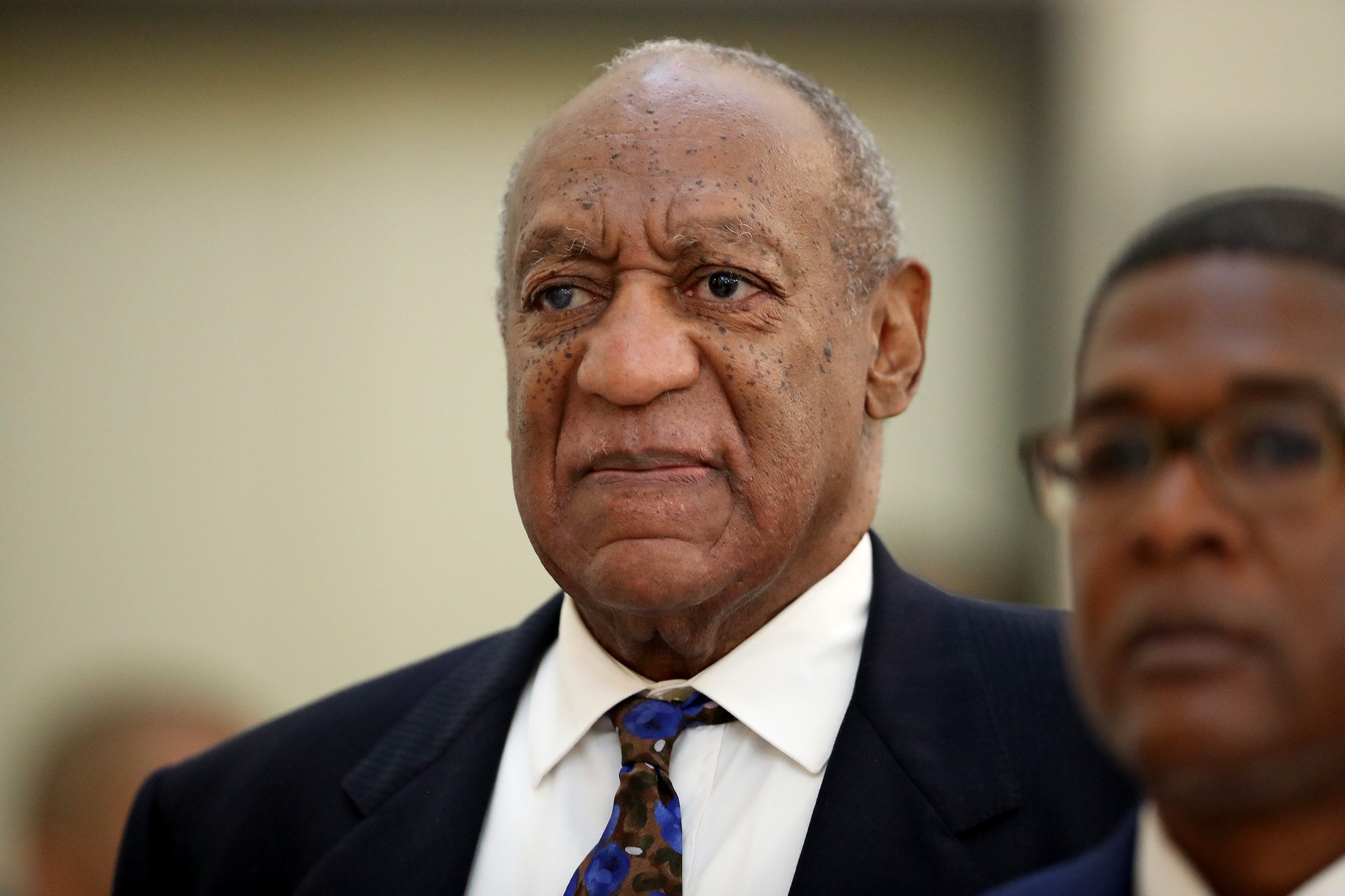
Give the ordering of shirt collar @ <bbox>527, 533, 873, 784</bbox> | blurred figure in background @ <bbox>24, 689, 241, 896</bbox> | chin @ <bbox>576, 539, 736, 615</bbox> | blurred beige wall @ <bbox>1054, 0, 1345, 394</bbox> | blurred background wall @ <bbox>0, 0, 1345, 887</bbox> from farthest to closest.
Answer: blurred background wall @ <bbox>0, 0, 1345, 887</bbox>
blurred beige wall @ <bbox>1054, 0, 1345, 394</bbox>
blurred figure in background @ <bbox>24, 689, 241, 896</bbox>
shirt collar @ <bbox>527, 533, 873, 784</bbox>
chin @ <bbox>576, 539, 736, 615</bbox>

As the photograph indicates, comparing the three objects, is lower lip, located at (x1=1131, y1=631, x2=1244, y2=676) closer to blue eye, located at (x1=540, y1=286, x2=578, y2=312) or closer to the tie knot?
the tie knot

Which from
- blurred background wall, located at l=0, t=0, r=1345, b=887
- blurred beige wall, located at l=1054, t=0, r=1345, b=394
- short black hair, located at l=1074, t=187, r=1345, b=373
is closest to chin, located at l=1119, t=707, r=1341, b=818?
short black hair, located at l=1074, t=187, r=1345, b=373

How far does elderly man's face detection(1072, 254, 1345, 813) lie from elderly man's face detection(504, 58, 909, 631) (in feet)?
3.10

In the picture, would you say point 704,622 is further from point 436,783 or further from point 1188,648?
point 1188,648

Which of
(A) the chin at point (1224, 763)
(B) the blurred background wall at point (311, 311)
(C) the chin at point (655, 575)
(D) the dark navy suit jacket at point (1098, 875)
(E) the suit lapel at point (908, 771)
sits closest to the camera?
(A) the chin at point (1224, 763)

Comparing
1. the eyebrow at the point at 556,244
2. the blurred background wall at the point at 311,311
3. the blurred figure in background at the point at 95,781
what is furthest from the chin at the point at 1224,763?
the blurred background wall at the point at 311,311

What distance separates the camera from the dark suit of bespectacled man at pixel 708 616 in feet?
7.76

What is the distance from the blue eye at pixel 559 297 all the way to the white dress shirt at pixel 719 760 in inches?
21.3

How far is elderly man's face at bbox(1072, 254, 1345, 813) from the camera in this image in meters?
1.45

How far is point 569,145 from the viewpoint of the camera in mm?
2592

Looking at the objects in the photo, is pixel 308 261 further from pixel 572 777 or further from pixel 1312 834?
pixel 1312 834

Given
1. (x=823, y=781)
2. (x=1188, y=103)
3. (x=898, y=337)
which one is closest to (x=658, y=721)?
(x=823, y=781)

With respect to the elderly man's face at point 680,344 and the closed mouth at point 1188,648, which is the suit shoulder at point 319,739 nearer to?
the elderly man's face at point 680,344

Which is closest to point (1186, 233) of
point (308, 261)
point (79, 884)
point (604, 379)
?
point (604, 379)
